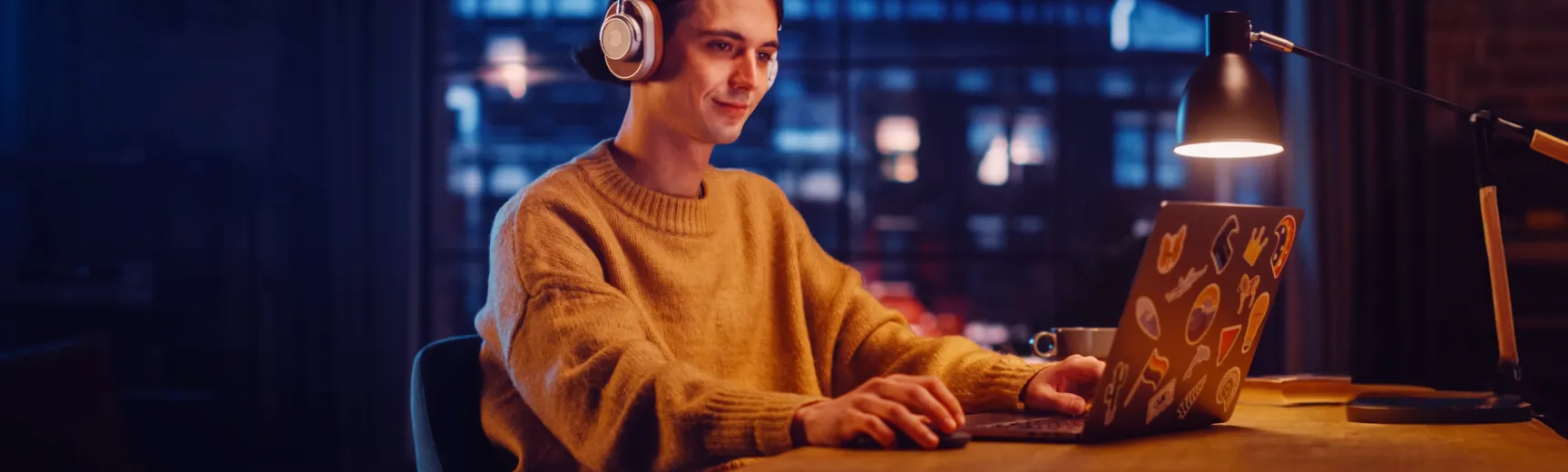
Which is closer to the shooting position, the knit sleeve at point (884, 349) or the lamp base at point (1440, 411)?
the lamp base at point (1440, 411)

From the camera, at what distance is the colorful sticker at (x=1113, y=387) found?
1.04 m

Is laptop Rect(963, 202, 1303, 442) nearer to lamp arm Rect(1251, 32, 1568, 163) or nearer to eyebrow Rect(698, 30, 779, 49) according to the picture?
lamp arm Rect(1251, 32, 1568, 163)

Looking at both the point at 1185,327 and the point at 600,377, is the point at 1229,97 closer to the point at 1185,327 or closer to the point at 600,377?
the point at 1185,327

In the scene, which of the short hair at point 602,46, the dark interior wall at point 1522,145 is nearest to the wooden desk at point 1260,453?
the short hair at point 602,46

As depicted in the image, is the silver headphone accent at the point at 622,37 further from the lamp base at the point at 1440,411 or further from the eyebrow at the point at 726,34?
the lamp base at the point at 1440,411

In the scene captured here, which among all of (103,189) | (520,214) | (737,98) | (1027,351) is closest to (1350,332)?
(1027,351)

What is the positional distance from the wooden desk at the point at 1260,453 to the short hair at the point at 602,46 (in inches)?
25.6

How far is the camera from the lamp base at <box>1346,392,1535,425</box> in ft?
4.42

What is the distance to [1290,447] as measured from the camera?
112 centimetres

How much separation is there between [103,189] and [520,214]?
3.43m

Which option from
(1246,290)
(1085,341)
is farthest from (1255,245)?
(1085,341)

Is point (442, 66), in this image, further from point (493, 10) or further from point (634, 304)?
point (634, 304)

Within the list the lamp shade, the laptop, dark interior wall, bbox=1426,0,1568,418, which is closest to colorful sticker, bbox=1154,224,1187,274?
the laptop

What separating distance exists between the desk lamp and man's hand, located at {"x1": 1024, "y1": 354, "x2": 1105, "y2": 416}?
0.28 m
